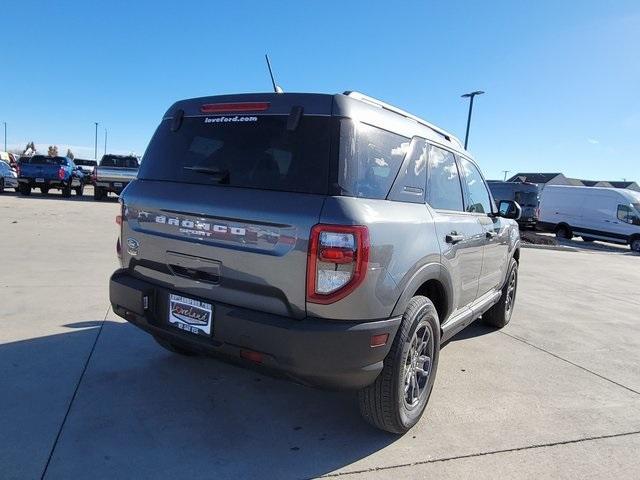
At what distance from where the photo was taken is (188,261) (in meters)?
2.90

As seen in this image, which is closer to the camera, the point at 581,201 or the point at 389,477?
the point at 389,477

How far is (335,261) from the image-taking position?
246 centimetres

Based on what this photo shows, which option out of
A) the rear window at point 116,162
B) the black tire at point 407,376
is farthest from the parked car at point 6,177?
the black tire at point 407,376

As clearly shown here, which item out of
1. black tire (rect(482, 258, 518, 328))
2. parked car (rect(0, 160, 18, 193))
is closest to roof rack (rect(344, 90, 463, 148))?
black tire (rect(482, 258, 518, 328))

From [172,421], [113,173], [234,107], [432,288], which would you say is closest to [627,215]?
[432,288]

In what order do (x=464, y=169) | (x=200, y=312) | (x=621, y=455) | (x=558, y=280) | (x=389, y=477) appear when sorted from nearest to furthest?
(x=389, y=477) → (x=200, y=312) → (x=621, y=455) → (x=464, y=169) → (x=558, y=280)

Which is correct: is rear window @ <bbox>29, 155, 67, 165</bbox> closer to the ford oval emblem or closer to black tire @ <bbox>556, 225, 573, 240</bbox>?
the ford oval emblem

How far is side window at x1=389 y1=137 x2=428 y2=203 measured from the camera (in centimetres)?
298

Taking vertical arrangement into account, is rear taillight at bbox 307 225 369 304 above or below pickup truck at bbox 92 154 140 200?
below

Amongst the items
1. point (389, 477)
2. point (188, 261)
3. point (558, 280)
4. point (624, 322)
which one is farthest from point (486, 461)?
point (558, 280)

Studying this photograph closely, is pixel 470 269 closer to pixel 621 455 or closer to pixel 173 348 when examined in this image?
pixel 621 455

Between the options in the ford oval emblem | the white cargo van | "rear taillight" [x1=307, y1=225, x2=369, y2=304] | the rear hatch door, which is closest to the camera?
"rear taillight" [x1=307, y1=225, x2=369, y2=304]

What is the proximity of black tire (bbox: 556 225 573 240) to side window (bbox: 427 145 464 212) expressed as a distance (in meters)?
21.9

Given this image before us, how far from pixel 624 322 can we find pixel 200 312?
613 cm
